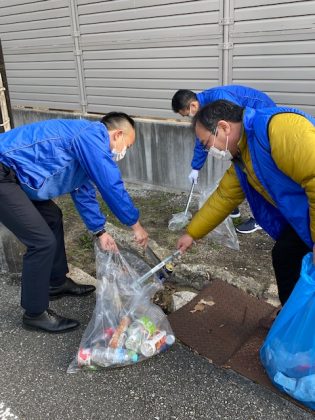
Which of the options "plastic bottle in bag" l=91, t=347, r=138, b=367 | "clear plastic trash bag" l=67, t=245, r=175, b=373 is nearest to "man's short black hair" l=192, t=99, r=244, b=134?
"clear plastic trash bag" l=67, t=245, r=175, b=373

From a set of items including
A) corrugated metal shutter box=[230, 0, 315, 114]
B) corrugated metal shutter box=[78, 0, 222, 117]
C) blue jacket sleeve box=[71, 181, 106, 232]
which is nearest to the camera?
blue jacket sleeve box=[71, 181, 106, 232]

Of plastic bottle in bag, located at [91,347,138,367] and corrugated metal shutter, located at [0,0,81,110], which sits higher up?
corrugated metal shutter, located at [0,0,81,110]

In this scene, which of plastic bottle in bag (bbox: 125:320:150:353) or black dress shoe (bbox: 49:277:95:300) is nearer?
plastic bottle in bag (bbox: 125:320:150:353)

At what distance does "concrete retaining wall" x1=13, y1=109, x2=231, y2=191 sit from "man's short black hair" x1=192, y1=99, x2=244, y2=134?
10.1 feet

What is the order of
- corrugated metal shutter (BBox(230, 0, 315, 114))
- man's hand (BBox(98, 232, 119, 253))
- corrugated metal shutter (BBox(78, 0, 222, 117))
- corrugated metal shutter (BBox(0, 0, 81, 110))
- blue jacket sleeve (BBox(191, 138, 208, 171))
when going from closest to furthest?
man's hand (BBox(98, 232, 119, 253)) → corrugated metal shutter (BBox(230, 0, 315, 114)) → blue jacket sleeve (BBox(191, 138, 208, 171)) → corrugated metal shutter (BBox(78, 0, 222, 117)) → corrugated metal shutter (BBox(0, 0, 81, 110))

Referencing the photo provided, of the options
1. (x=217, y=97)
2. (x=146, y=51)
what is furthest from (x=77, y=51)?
(x=217, y=97)

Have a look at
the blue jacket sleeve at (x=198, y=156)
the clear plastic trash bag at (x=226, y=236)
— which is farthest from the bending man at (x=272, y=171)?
the blue jacket sleeve at (x=198, y=156)

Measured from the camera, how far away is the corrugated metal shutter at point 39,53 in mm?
6691

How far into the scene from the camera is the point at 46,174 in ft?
8.19

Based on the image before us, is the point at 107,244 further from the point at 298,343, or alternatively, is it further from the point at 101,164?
the point at 298,343

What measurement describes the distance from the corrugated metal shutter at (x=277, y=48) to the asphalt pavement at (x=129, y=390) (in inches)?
130

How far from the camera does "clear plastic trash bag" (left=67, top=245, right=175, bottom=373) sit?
235 centimetres

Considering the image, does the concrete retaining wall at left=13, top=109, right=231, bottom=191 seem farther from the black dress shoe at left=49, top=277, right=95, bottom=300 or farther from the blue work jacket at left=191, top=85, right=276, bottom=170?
the black dress shoe at left=49, top=277, right=95, bottom=300

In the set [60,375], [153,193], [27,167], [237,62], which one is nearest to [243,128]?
[27,167]
